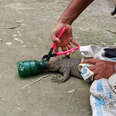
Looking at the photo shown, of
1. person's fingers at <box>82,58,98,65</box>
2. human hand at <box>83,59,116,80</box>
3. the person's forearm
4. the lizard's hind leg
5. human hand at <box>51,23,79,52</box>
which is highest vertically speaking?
the person's forearm

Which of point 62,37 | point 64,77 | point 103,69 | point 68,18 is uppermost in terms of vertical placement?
point 68,18

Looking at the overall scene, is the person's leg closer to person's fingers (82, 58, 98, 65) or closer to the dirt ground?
the dirt ground

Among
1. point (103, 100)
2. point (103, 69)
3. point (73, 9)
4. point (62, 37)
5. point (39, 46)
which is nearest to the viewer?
point (103, 100)

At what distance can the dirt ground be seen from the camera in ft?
7.14

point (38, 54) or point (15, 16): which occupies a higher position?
point (15, 16)

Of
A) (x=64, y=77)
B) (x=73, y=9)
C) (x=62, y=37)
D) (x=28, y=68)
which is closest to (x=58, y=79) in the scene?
(x=64, y=77)

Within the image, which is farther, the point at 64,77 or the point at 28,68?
the point at 64,77

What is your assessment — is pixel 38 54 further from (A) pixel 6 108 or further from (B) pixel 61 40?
(A) pixel 6 108

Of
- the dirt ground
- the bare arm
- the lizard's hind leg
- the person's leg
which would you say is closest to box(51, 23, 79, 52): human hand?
the bare arm

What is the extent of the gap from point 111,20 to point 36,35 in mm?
1598

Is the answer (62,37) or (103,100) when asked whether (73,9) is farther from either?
(103,100)

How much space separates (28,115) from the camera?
2.06 m

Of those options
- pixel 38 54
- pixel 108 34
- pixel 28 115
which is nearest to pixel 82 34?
pixel 108 34

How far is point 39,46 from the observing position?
3332 mm
